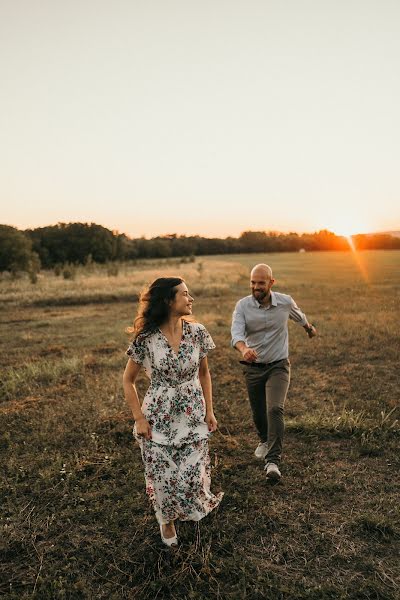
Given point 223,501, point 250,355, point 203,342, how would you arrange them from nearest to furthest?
point 203,342, point 250,355, point 223,501

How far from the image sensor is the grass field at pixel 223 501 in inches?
137

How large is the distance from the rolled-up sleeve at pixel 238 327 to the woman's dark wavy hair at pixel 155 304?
155 centimetres

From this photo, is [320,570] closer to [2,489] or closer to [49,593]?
[49,593]

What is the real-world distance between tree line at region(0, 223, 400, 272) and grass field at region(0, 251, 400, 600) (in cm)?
3229

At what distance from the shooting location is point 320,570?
3.54 metres

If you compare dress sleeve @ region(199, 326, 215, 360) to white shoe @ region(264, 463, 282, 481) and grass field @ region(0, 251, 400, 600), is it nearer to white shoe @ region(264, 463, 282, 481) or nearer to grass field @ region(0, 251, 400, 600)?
grass field @ region(0, 251, 400, 600)

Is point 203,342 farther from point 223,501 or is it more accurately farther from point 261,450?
point 261,450

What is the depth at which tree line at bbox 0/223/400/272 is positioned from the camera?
49562 mm

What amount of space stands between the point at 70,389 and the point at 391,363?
7228mm

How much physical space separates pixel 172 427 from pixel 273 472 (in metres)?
1.81

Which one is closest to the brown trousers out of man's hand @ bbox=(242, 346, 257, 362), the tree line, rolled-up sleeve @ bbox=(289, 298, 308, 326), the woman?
rolled-up sleeve @ bbox=(289, 298, 308, 326)

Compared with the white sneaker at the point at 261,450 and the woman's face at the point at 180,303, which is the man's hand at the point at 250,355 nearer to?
the woman's face at the point at 180,303

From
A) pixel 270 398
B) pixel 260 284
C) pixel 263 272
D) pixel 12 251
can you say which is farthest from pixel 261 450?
pixel 12 251

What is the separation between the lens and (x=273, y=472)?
4785mm
